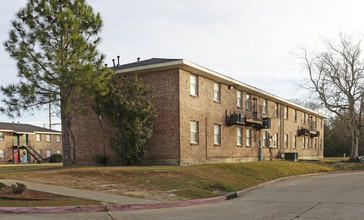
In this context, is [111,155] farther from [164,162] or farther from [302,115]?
[302,115]

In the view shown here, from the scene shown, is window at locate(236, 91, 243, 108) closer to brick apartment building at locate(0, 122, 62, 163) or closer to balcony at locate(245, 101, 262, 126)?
balcony at locate(245, 101, 262, 126)

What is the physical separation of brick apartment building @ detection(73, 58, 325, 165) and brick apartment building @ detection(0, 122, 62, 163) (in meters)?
24.9

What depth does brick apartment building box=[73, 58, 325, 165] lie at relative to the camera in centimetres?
2228

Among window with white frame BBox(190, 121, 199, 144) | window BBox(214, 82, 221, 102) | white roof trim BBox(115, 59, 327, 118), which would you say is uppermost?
white roof trim BBox(115, 59, 327, 118)

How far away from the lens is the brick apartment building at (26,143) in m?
46.0

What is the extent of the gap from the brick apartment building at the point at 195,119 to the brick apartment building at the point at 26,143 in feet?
81.7

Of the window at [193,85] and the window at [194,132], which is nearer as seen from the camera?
the window at [194,132]

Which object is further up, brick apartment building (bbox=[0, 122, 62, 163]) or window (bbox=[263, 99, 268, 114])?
window (bbox=[263, 99, 268, 114])

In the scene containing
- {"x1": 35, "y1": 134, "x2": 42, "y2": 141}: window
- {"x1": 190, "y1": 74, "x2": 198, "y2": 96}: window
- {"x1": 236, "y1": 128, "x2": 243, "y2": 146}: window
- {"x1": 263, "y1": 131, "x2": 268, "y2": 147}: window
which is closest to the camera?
{"x1": 190, "y1": 74, "x2": 198, "y2": 96}: window

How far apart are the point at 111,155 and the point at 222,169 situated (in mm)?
7876

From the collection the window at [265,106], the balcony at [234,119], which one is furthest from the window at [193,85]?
the window at [265,106]

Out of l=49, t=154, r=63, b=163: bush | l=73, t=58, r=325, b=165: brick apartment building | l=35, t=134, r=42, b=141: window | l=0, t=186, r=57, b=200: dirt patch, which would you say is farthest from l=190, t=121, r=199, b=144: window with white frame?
l=35, t=134, r=42, b=141: window

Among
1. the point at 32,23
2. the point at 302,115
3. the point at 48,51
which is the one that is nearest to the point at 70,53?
the point at 48,51

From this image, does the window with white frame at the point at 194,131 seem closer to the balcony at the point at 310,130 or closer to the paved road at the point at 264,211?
the paved road at the point at 264,211
